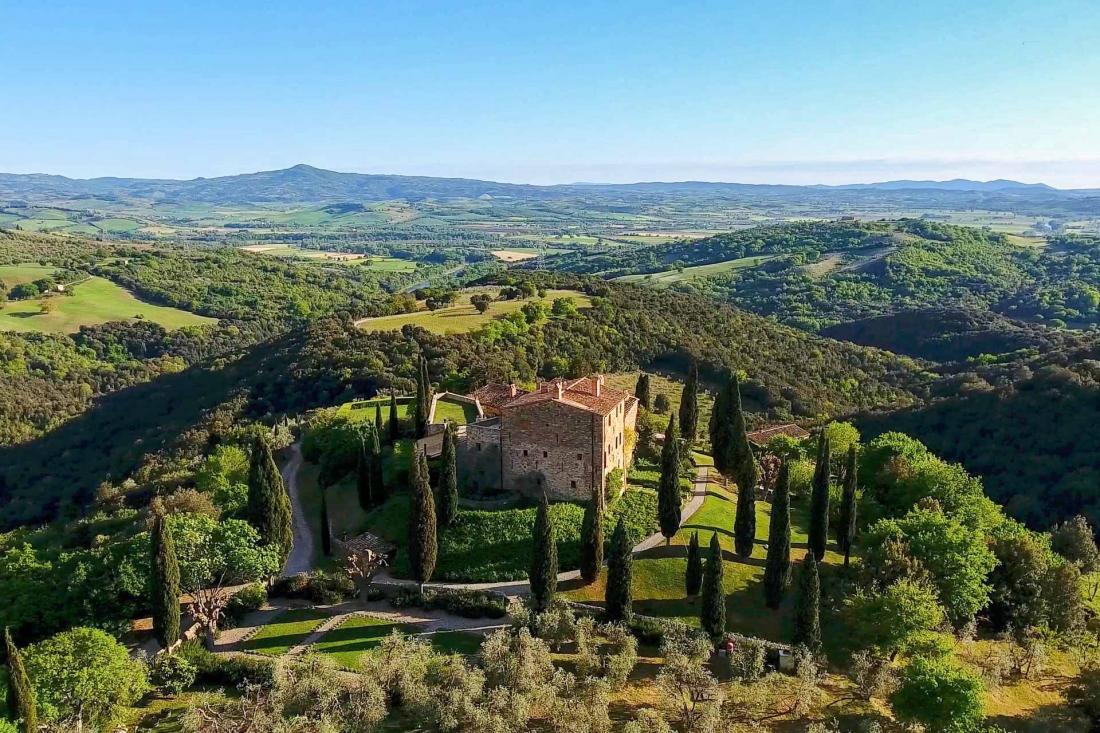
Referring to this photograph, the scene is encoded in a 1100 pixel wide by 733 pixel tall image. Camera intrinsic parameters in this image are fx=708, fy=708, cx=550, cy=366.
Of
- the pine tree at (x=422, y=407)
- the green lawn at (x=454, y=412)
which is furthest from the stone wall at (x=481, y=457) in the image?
the green lawn at (x=454, y=412)

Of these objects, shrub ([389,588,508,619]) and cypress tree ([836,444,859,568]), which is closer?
shrub ([389,588,508,619])

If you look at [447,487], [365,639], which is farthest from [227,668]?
[447,487]

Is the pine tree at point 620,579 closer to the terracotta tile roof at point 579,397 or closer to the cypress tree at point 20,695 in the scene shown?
the terracotta tile roof at point 579,397

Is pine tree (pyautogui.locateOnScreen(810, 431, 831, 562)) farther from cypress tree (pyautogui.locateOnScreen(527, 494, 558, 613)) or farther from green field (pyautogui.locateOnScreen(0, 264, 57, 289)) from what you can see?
green field (pyautogui.locateOnScreen(0, 264, 57, 289))

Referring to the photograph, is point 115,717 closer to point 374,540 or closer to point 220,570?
point 220,570

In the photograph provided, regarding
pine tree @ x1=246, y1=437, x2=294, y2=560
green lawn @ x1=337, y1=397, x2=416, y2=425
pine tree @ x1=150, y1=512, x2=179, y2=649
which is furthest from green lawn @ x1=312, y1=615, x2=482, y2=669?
green lawn @ x1=337, y1=397, x2=416, y2=425
